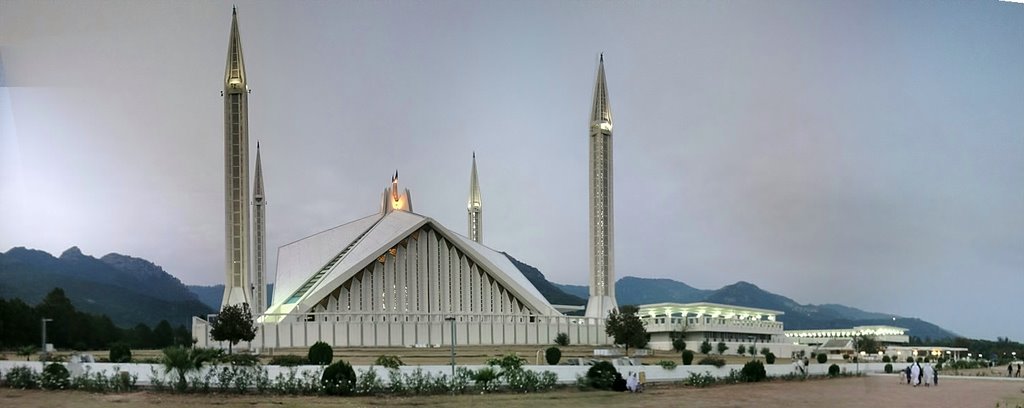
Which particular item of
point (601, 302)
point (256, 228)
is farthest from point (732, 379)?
point (256, 228)

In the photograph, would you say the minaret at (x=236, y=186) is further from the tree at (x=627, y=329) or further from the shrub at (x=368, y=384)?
the shrub at (x=368, y=384)

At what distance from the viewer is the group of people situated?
13148mm

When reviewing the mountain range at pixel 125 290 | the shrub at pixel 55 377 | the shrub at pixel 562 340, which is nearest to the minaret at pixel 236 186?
the mountain range at pixel 125 290

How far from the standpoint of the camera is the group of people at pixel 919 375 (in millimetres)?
13148

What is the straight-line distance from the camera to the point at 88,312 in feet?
34.1

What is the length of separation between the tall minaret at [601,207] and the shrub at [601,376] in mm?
14086

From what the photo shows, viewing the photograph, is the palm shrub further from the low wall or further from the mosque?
the mosque

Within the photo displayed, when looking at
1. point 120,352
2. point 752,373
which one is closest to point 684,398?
point 752,373

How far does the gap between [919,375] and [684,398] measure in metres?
5.35

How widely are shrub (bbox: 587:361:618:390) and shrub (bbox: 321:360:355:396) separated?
309 cm

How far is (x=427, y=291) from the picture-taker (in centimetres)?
2503

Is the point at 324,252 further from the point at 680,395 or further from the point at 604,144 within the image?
the point at 680,395

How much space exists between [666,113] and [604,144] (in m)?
11.3

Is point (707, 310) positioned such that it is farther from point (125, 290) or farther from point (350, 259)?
point (125, 290)
